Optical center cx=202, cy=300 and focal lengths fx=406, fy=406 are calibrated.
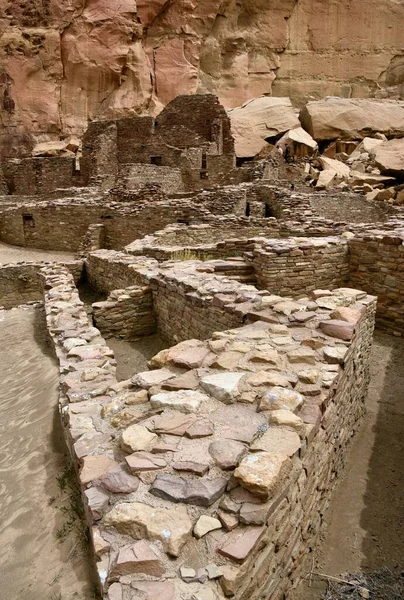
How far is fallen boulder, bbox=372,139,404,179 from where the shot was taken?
17.2m

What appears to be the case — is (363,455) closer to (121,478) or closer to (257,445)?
(257,445)

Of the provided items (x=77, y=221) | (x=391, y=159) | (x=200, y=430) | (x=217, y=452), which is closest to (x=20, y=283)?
(x=77, y=221)

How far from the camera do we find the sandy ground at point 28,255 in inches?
529

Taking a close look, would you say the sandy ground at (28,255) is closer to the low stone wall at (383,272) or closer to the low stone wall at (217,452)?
the low stone wall at (383,272)

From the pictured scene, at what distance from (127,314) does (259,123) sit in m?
19.0

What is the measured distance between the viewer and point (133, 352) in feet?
21.1

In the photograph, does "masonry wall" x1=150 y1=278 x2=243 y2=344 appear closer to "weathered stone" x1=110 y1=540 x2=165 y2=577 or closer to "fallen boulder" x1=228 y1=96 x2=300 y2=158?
"weathered stone" x1=110 y1=540 x2=165 y2=577

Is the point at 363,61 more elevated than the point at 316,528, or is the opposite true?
the point at 363,61

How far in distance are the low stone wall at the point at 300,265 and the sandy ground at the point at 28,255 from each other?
27.5 ft

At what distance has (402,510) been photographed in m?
3.59

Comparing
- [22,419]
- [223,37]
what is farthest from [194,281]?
[223,37]

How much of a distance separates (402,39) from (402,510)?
136 feet

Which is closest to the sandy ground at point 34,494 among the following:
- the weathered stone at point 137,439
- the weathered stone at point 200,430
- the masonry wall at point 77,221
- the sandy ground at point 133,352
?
the weathered stone at point 137,439

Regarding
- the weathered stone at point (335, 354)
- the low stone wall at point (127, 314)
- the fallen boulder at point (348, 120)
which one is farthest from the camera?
the fallen boulder at point (348, 120)
